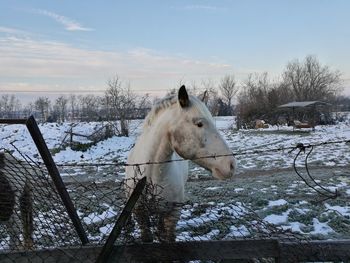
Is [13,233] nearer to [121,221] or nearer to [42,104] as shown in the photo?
[121,221]

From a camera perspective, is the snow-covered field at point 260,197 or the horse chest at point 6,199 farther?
the snow-covered field at point 260,197

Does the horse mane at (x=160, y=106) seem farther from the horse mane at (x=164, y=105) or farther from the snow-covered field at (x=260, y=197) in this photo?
the snow-covered field at (x=260, y=197)

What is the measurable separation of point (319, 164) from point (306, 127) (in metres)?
22.8

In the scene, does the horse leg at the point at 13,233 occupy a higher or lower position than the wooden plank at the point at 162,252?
lower

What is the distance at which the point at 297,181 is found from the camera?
8.91 metres

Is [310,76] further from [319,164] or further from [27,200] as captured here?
[27,200]

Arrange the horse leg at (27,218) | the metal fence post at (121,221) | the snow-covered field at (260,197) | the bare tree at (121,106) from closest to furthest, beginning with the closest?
the metal fence post at (121,221), the horse leg at (27,218), the snow-covered field at (260,197), the bare tree at (121,106)

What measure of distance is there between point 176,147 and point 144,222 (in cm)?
99

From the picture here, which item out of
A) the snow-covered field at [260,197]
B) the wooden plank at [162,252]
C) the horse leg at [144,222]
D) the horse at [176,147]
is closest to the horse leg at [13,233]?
the snow-covered field at [260,197]

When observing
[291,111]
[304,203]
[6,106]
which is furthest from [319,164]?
[6,106]

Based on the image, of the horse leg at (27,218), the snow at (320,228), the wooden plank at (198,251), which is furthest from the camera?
the snow at (320,228)

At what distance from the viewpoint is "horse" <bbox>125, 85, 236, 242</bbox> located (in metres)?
3.05

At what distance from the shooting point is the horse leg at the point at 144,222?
244cm

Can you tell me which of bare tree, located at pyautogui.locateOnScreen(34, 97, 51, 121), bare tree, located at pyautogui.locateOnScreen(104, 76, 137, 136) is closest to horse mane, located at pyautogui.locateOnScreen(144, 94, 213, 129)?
bare tree, located at pyautogui.locateOnScreen(104, 76, 137, 136)
